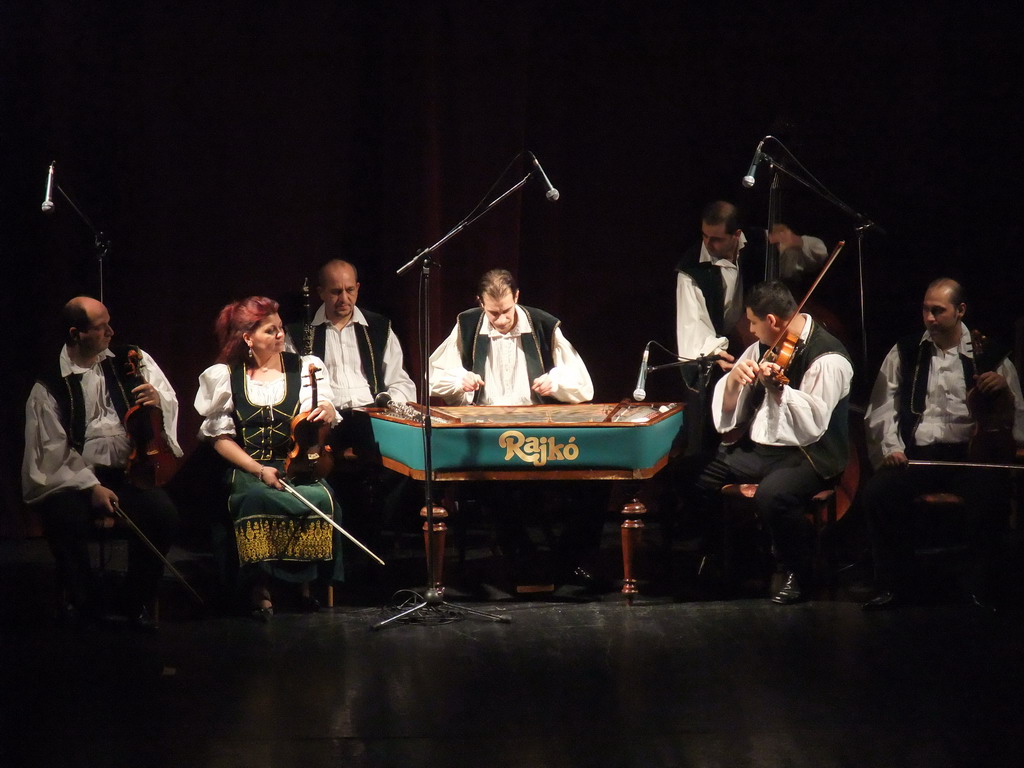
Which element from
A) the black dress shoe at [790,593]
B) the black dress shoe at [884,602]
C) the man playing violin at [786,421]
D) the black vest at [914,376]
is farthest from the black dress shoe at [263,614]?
the black vest at [914,376]

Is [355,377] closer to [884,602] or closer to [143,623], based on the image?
[143,623]

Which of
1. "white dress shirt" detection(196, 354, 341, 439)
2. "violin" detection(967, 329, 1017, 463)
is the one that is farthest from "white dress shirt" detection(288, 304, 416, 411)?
"violin" detection(967, 329, 1017, 463)

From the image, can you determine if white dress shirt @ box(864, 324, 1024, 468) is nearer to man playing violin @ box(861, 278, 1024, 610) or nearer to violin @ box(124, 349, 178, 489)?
man playing violin @ box(861, 278, 1024, 610)

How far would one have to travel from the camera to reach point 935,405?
536cm

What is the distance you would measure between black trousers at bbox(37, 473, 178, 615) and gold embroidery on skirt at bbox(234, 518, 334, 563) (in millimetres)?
328

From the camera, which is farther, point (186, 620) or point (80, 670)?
point (186, 620)

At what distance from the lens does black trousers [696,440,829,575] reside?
511 cm

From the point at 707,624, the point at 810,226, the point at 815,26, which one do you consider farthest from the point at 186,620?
the point at 815,26

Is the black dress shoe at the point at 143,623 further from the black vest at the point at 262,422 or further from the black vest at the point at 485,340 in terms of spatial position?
the black vest at the point at 485,340

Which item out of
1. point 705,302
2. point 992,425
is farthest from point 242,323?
point 992,425

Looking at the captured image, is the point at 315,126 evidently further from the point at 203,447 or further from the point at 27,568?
the point at 27,568

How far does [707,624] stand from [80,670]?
7.88 ft

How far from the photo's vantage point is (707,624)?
16.0 ft

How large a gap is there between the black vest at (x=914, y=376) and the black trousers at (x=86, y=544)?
3244 millimetres
